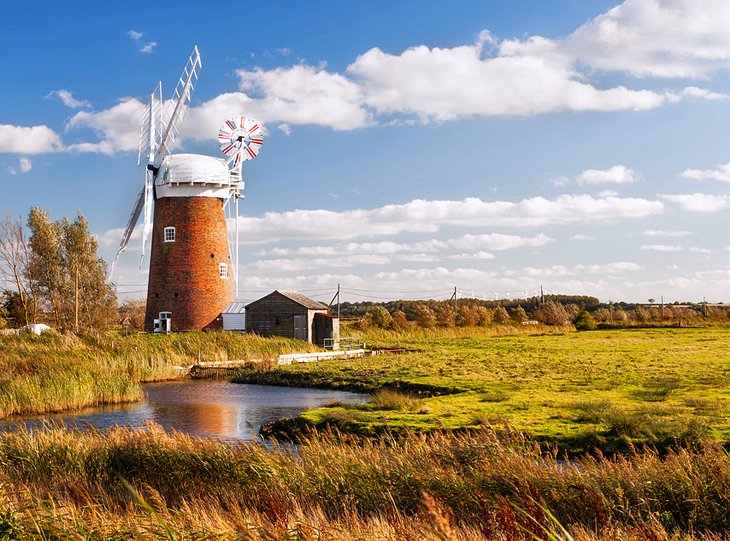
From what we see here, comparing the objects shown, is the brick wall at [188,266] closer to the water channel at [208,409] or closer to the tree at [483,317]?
the water channel at [208,409]

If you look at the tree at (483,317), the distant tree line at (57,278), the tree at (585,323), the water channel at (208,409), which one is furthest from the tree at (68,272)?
the tree at (585,323)

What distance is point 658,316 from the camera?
7550 centimetres

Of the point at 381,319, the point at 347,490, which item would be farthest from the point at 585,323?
the point at 347,490

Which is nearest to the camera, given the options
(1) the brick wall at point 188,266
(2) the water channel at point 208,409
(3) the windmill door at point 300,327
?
(2) the water channel at point 208,409

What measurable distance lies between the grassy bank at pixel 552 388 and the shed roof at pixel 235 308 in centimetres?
1160

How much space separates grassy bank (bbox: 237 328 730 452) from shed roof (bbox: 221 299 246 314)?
1160 cm

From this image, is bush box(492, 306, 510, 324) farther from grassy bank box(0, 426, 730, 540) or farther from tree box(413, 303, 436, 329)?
grassy bank box(0, 426, 730, 540)

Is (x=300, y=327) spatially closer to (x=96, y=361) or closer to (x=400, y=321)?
(x=96, y=361)

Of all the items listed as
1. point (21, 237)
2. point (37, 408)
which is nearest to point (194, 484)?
point (37, 408)

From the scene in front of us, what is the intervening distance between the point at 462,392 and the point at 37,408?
14604 millimetres

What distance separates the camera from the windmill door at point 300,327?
50.3 m

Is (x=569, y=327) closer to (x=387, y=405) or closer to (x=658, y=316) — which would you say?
(x=658, y=316)

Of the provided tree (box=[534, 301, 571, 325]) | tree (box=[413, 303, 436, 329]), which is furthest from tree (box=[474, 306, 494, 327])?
tree (box=[534, 301, 571, 325])

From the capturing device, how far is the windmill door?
165 feet
